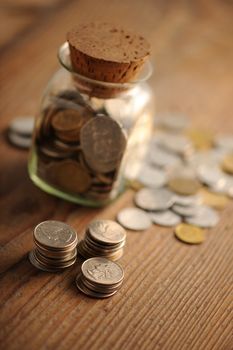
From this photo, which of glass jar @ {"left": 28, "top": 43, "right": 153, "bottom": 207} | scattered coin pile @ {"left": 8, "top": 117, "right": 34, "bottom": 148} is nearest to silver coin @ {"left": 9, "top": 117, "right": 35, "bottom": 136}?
scattered coin pile @ {"left": 8, "top": 117, "right": 34, "bottom": 148}

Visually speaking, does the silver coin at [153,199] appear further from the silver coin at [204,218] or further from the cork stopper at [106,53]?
the cork stopper at [106,53]

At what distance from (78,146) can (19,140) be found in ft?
0.70

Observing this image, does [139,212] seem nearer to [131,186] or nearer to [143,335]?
[131,186]

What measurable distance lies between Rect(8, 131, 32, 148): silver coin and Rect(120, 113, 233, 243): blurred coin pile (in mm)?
191

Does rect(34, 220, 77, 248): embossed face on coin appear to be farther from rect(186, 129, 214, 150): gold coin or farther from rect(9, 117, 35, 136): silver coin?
rect(186, 129, 214, 150): gold coin

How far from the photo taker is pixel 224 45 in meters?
1.74

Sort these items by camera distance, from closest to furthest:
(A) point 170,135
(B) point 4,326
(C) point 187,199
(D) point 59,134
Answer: (B) point 4,326
(D) point 59,134
(C) point 187,199
(A) point 170,135

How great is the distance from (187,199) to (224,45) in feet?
2.30

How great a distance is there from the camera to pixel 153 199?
1138mm

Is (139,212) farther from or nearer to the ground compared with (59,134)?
nearer to the ground

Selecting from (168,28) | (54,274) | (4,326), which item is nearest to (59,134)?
(54,274)

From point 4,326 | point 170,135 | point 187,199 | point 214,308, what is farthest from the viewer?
point 170,135

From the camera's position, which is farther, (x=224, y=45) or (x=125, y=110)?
(x=224, y=45)

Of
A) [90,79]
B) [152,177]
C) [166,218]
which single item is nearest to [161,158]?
[152,177]
